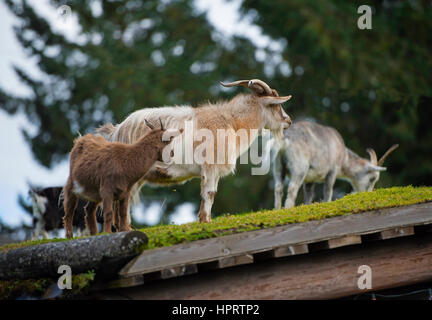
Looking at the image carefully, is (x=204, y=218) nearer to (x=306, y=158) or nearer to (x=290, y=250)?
A: (x=290, y=250)

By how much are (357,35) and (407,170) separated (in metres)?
5.56

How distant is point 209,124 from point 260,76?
47.9 ft

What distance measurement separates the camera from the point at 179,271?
6215 mm

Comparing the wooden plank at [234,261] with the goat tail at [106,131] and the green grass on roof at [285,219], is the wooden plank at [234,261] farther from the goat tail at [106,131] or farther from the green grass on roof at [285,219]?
the goat tail at [106,131]

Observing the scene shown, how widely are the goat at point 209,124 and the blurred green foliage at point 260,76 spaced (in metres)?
11.2

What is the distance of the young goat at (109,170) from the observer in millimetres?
7230

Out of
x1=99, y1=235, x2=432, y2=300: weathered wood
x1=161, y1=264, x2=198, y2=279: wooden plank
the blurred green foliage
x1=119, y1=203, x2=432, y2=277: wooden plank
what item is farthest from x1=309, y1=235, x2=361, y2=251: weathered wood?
the blurred green foliage

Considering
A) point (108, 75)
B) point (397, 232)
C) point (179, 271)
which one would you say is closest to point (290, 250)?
point (179, 271)

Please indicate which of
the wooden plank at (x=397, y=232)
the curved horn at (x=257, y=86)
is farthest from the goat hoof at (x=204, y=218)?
the wooden plank at (x=397, y=232)

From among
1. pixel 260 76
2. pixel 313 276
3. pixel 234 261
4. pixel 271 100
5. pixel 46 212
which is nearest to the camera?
pixel 234 261

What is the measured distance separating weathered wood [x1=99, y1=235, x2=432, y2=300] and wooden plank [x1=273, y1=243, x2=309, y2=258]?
0.23 meters

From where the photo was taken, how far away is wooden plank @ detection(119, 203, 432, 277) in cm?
614

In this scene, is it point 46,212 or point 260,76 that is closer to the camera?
point 46,212

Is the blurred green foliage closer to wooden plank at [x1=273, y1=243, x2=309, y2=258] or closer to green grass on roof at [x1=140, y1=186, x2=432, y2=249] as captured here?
green grass on roof at [x1=140, y1=186, x2=432, y2=249]
